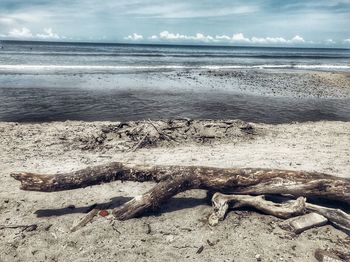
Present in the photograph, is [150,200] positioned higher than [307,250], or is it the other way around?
[150,200]

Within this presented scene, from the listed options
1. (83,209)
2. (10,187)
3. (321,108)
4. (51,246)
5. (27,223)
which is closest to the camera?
(51,246)

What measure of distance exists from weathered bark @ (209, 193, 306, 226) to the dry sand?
183mm

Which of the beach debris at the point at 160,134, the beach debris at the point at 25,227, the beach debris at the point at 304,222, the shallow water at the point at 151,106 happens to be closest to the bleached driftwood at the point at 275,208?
the beach debris at the point at 304,222

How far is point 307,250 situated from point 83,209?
495 centimetres

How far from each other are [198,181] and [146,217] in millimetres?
1455

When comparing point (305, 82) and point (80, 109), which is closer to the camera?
point (80, 109)

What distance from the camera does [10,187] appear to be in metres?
8.62

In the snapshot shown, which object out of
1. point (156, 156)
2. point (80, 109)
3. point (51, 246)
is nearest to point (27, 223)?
point (51, 246)

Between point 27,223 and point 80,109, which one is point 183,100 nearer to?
point 80,109

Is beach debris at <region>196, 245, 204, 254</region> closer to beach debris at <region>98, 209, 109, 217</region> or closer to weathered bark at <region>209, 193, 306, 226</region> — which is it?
weathered bark at <region>209, 193, 306, 226</region>

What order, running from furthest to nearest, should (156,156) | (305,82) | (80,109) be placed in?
(305,82), (80,109), (156,156)

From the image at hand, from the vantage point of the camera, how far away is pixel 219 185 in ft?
25.2

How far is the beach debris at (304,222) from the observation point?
6820 mm

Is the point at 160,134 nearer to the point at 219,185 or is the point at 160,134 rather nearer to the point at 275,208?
the point at 219,185
